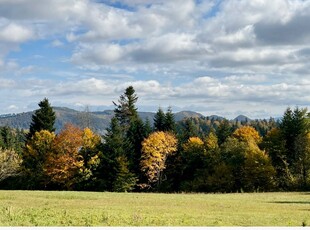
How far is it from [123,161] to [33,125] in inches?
967

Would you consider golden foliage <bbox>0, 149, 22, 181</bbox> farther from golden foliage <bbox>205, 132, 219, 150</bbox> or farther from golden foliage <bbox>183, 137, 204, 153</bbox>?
golden foliage <bbox>205, 132, 219, 150</bbox>

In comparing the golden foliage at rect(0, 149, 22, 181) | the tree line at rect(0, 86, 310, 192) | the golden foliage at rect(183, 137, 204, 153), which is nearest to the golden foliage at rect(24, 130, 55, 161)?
the tree line at rect(0, 86, 310, 192)

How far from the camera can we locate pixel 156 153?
81.4 m

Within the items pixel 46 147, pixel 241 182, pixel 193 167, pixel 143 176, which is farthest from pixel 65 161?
pixel 241 182

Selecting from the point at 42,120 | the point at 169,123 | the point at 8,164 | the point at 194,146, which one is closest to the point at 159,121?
the point at 169,123

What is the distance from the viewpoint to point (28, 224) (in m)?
17.2

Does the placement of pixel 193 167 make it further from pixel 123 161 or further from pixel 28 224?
pixel 28 224

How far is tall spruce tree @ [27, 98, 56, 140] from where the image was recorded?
3585 inches

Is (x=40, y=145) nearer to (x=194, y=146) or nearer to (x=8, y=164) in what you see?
(x=8, y=164)

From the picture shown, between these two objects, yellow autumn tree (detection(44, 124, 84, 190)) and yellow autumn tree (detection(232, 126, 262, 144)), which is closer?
yellow autumn tree (detection(44, 124, 84, 190))

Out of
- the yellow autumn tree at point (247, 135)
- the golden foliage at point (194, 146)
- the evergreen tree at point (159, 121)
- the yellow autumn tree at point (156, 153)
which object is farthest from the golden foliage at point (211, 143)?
the evergreen tree at point (159, 121)

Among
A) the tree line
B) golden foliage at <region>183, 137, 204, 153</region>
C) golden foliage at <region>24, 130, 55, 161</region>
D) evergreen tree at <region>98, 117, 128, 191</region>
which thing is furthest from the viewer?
golden foliage at <region>24, 130, 55, 161</region>

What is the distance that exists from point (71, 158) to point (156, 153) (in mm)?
16043

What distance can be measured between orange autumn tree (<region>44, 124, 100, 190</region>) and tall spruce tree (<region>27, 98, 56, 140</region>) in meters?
9.36
